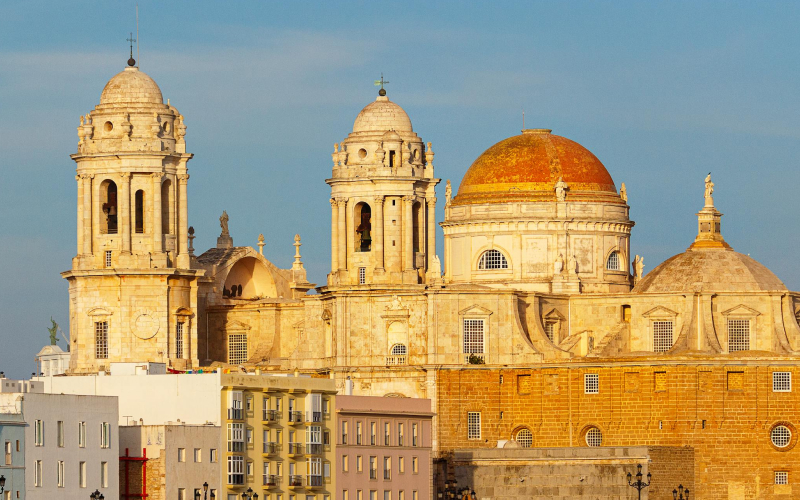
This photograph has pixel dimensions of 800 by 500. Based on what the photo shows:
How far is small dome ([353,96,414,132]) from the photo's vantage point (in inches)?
6344

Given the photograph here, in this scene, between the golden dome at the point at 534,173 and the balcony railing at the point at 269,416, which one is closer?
the balcony railing at the point at 269,416

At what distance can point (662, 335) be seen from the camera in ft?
514

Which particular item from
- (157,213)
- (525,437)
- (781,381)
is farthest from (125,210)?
(781,381)

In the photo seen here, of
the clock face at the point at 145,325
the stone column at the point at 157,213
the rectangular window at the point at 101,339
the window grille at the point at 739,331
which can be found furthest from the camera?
the rectangular window at the point at 101,339

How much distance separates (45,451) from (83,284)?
124ft

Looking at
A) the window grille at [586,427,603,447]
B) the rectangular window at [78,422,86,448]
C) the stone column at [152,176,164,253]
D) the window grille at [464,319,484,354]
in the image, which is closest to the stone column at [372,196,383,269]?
the window grille at [464,319,484,354]

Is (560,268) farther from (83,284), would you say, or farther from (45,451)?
(45,451)

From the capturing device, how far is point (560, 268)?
6334 inches

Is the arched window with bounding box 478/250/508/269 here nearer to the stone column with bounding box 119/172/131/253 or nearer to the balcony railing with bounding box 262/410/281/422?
the stone column with bounding box 119/172/131/253

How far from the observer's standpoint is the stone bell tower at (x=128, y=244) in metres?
157

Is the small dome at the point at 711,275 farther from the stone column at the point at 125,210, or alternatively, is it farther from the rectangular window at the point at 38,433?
the rectangular window at the point at 38,433

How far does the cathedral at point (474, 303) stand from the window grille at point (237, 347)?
0.11m

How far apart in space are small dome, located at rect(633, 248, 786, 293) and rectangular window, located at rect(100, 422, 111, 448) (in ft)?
136

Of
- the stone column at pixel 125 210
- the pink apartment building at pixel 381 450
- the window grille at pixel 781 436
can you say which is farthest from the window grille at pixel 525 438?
the stone column at pixel 125 210
